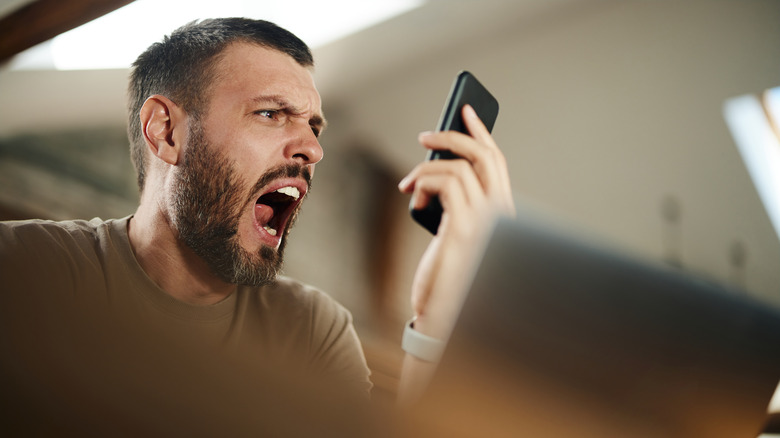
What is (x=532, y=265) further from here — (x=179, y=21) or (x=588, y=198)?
(x=588, y=198)

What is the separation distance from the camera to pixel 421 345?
13.9 inches

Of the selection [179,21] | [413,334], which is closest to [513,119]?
[179,21]

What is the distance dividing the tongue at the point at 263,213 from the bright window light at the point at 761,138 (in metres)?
1.81

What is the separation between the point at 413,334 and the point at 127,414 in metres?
0.22

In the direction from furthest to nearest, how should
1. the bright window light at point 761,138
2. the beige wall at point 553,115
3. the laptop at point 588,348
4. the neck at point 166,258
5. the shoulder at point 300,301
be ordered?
the bright window light at point 761,138
the beige wall at point 553,115
the shoulder at point 300,301
the neck at point 166,258
the laptop at point 588,348

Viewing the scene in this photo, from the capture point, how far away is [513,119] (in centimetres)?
113

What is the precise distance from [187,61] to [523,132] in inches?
29.3

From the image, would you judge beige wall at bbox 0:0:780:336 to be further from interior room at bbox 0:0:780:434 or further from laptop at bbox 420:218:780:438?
laptop at bbox 420:218:780:438

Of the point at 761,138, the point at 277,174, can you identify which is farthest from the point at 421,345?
the point at 761,138

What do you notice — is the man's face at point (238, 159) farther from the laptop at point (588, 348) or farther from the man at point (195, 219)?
the laptop at point (588, 348)

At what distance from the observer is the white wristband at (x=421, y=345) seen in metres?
0.35

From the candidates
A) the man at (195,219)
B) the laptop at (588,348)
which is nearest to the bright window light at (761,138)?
the laptop at (588,348)

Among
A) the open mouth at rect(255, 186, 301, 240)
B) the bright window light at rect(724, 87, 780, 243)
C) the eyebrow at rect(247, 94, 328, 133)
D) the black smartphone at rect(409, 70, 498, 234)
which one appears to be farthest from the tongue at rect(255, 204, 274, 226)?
the bright window light at rect(724, 87, 780, 243)

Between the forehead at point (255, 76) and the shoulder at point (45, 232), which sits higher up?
the forehead at point (255, 76)
